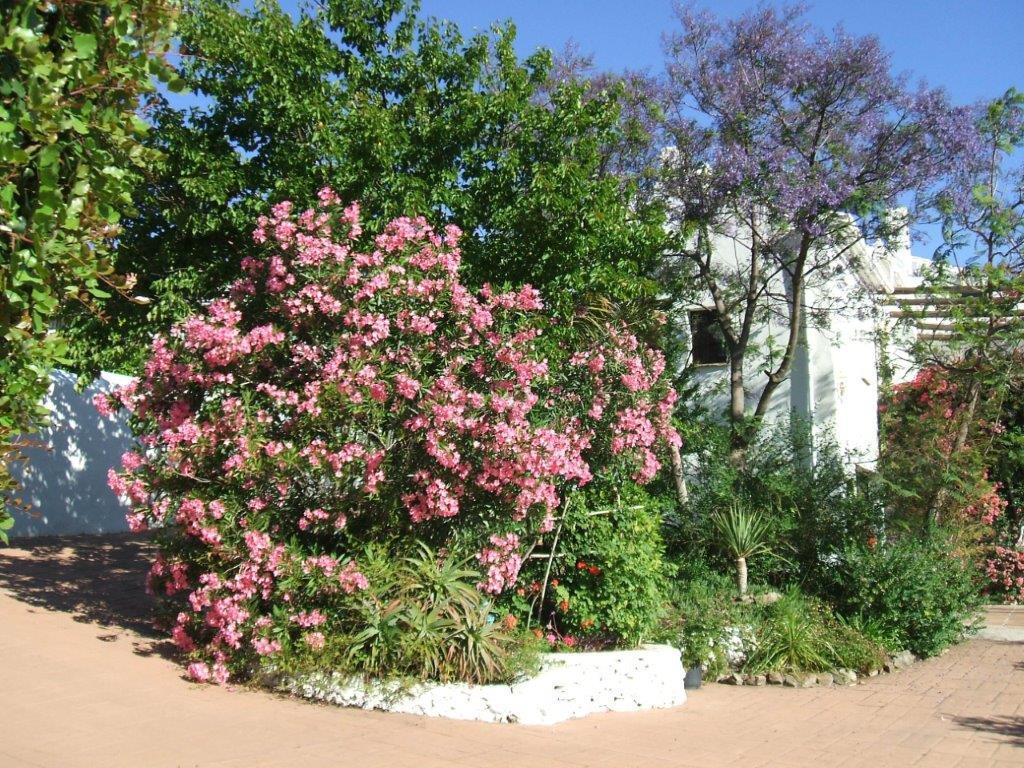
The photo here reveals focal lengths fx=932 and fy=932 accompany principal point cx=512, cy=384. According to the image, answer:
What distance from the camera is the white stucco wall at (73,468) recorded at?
1286cm

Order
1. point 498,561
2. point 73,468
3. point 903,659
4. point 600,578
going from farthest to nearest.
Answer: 1. point 73,468
2. point 903,659
3. point 600,578
4. point 498,561

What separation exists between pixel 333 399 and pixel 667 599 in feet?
13.5

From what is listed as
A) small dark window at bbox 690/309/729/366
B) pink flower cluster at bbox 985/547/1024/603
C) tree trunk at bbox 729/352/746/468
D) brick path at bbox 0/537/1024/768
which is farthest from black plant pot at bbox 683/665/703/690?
pink flower cluster at bbox 985/547/1024/603

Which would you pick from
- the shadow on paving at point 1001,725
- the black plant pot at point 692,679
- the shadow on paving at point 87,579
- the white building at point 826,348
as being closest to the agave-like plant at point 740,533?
the black plant pot at point 692,679

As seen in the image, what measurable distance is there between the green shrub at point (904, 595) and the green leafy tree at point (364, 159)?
4.15 m

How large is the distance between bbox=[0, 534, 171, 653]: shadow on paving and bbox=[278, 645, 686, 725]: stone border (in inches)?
77.2

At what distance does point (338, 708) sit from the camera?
260 inches

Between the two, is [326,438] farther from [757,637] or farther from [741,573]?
[741,573]

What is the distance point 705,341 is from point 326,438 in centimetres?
921

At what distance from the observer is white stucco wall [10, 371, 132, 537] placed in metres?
12.9

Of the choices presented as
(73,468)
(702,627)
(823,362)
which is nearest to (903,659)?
(702,627)

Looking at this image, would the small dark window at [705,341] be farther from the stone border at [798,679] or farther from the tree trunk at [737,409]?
the stone border at [798,679]

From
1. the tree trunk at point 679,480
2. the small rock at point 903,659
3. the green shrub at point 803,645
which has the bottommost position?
the small rock at point 903,659

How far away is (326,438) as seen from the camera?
23.1ft
